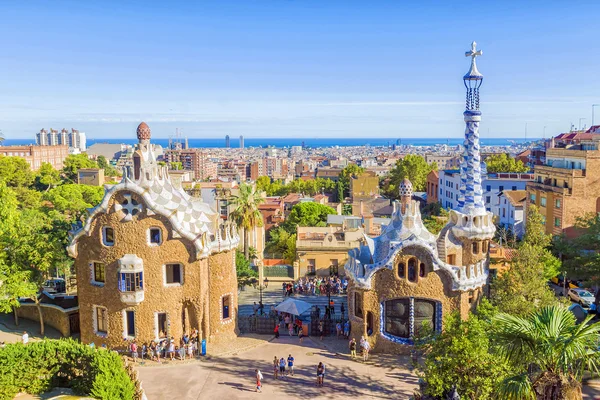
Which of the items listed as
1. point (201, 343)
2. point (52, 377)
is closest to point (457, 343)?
point (201, 343)

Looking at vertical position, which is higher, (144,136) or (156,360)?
(144,136)

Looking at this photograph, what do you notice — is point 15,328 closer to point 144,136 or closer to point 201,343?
point 201,343

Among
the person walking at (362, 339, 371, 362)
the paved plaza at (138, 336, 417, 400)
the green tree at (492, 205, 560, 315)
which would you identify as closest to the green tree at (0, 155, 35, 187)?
the paved plaza at (138, 336, 417, 400)

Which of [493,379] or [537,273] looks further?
[537,273]

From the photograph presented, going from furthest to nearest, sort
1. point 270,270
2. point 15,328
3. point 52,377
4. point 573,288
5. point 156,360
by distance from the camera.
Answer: point 270,270 → point 573,288 → point 15,328 → point 156,360 → point 52,377

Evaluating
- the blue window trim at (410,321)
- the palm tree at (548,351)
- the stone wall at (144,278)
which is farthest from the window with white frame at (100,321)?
the palm tree at (548,351)

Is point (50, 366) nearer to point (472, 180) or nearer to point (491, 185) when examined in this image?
point (472, 180)

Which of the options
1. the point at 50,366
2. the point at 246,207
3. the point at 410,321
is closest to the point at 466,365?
the point at 410,321
